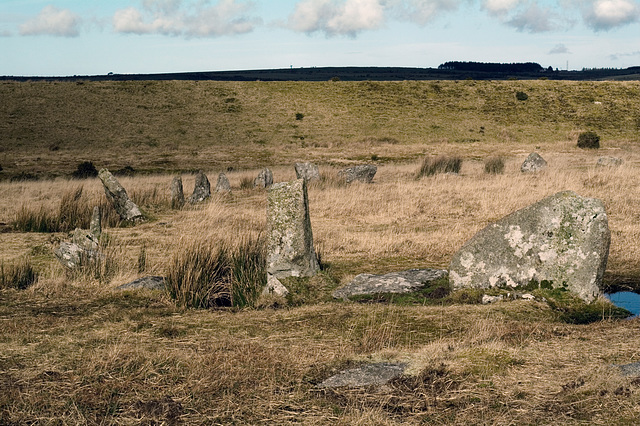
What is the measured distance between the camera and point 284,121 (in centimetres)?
5812

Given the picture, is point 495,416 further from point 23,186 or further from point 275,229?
point 23,186

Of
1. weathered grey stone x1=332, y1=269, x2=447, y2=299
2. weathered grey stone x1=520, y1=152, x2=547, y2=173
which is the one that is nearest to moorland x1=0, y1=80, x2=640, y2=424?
weathered grey stone x1=332, y1=269, x2=447, y2=299

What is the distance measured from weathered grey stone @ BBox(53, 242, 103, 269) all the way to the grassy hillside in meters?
23.2

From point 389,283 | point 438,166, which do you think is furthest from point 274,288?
point 438,166

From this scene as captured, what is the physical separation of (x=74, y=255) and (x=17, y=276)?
145 cm

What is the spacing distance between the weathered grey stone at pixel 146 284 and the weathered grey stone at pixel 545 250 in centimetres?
495

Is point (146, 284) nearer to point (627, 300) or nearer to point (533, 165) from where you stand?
point (627, 300)

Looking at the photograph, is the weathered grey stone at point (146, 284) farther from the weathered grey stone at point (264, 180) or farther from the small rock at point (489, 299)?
the weathered grey stone at point (264, 180)

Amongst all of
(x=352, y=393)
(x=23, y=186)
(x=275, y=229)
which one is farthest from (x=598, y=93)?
(x=352, y=393)

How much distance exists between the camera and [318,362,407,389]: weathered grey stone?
268 inches

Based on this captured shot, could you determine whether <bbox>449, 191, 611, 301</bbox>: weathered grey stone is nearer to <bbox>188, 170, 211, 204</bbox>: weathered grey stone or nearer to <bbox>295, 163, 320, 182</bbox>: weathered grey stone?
<bbox>188, 170, 211, 204</bbox>: weathered grey stone

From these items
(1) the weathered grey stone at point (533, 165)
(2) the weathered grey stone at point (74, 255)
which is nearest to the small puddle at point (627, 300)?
(2) the weathered grey stone at point (74, 255)

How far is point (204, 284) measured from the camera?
1091 centimetres

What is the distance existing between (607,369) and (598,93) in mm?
66248
